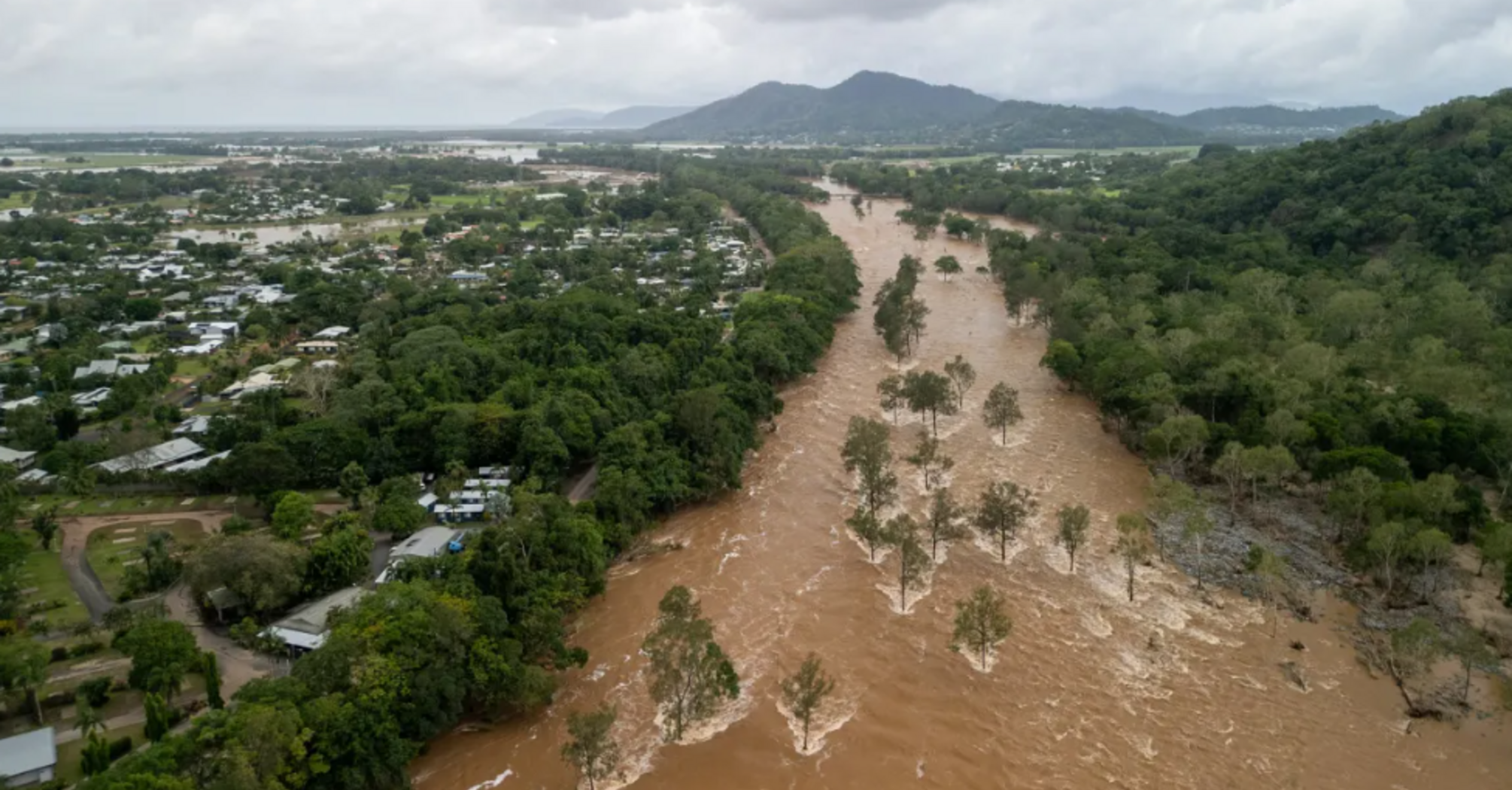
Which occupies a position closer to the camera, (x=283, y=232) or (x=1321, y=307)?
(x=1321, y=307)

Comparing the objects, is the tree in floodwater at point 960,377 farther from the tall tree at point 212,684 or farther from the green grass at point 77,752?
the green grass at point 77,752

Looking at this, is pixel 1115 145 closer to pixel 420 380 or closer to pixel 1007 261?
pixel 1007 261

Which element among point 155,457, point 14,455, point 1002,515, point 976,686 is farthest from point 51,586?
point 1002,515

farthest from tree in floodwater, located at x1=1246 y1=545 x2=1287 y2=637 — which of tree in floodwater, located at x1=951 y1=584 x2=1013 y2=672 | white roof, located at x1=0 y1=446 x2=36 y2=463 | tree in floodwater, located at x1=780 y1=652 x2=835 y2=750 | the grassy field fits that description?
white roof, located at x1=0 y1=446 x2=36 y2=463

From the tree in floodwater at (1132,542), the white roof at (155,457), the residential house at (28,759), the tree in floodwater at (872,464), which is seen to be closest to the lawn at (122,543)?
the white roof at (155,457)

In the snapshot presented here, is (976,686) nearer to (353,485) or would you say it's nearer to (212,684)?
(212,684)

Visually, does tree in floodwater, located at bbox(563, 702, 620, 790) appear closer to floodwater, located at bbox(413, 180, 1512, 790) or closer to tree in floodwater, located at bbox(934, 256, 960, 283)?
floodwater, located at bbox(413, 180, 1512, 790)

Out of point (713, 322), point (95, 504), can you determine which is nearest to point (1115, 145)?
point (713, 322)
